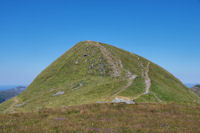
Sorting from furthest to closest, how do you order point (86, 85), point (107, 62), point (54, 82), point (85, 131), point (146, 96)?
1. point (107, 62)
2. point (54, 82)
3. point (86, 85)
4. point (146, 96)
5. point (85, 131)

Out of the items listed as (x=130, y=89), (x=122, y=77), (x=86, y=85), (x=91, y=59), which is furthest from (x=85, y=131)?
(x=91, y=59)

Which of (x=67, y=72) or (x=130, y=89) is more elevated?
(x=67, y=72)

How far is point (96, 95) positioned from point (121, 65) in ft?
115

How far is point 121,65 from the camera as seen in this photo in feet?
250

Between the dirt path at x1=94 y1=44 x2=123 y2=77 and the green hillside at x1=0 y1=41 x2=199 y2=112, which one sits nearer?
the green hillside at x1=0 y1=41 x2=199 y2=112

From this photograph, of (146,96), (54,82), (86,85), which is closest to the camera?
(146,96)

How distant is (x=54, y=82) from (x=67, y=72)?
8.96 metres

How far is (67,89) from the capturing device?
6000 centimetres

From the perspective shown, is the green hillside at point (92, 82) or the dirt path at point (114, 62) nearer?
the green hillside at point (92, 82)

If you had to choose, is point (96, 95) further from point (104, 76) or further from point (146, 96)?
point (104, 76)

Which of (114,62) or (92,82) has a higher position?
(114,62)

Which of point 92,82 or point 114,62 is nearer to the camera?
point 92,82

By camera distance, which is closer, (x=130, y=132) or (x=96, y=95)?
(x=130, y=132)

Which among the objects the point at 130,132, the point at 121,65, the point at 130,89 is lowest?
the point at 130,132
